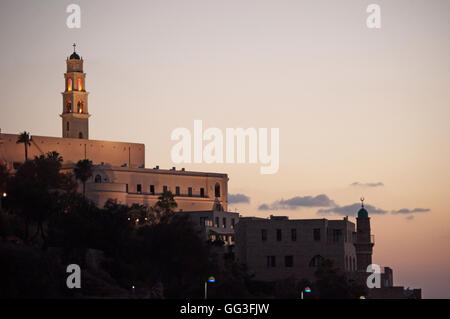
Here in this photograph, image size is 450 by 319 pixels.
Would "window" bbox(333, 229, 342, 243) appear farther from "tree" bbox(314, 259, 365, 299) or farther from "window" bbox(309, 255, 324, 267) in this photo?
"tree" bbox(314, 259, 365, 299)

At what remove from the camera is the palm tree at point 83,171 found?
183 meters

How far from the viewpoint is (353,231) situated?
537ft

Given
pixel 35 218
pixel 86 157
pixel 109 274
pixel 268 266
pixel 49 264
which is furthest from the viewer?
pixel 86 157

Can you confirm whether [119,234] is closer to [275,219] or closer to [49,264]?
[49,264]

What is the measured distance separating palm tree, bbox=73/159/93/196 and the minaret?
136 feet

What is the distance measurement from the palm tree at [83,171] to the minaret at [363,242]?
1627 inches

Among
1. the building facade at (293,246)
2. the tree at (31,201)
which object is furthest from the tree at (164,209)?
the tree at (31,201)

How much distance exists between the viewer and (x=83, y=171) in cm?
18350

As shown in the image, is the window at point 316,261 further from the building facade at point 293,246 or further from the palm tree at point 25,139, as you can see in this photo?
the palm tree at point 25,139

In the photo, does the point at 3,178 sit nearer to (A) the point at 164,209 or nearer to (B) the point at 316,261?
(A) the point at 164,209
